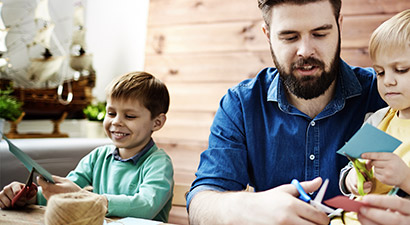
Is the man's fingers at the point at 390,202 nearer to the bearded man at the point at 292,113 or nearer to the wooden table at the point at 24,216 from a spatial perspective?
the bearded man at the point at 292,113

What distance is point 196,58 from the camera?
2.58 metres

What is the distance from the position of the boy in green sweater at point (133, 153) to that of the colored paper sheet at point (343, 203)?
0.75 m

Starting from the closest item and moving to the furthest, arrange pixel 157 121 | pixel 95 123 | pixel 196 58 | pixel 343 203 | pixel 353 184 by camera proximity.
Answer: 1. pixel 343 203
2. pixel 353 184
3. pixel 157 121
4. pixel 196 58
5. pixel 95 123

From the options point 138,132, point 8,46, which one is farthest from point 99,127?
point 138,132

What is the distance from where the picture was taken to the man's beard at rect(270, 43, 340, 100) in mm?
1170

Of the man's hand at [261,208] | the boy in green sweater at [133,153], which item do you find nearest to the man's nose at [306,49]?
the man's hand at [261,208]

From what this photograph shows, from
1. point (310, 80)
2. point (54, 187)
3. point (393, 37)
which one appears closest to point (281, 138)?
point (310, 80)

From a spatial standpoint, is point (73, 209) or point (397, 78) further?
point (397, 78)

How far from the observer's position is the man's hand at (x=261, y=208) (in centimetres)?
75

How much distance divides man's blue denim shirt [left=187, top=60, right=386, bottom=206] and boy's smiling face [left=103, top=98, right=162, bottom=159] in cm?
32

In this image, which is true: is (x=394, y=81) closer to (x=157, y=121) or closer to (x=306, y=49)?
(x=306, y=49)

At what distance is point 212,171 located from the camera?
119 centimetres

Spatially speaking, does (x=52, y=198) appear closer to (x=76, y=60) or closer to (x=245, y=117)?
(x=245, y=117)

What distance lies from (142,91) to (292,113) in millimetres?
577
